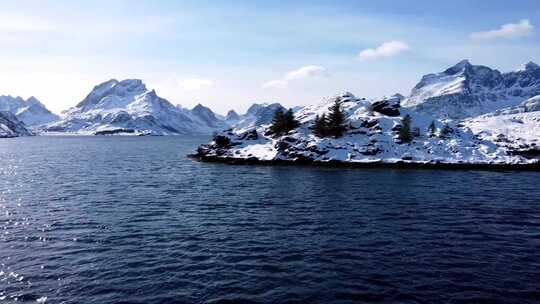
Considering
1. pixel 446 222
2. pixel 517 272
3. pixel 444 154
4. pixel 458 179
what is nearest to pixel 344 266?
pixel 517 272

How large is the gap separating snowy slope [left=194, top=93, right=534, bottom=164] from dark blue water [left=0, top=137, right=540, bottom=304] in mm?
40136

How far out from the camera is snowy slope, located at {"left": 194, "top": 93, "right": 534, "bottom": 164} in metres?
106

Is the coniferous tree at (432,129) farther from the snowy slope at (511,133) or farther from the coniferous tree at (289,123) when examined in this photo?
the coniferous tree at (289,123)

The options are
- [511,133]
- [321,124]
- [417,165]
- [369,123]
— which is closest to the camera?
[417,165]

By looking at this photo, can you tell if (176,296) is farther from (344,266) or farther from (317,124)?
(317,124)

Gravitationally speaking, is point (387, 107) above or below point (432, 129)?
above

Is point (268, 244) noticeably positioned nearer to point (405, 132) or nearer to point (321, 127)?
point (405, 132)

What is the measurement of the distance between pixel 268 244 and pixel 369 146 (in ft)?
266

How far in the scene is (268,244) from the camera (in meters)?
35.3

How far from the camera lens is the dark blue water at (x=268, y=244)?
1013 inches

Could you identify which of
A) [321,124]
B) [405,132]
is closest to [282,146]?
[321,124]

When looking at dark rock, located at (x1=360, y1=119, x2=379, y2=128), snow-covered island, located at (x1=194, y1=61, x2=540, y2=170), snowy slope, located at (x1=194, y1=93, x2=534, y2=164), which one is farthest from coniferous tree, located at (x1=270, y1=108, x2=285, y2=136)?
dark rock, located at (x1=360, y1=119, x2=379, y2=128)

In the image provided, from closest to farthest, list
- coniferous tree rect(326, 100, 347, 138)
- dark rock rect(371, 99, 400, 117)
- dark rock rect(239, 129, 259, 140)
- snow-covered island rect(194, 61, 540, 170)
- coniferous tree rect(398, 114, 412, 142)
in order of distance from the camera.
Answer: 1. snow-covered island rect(194, 61, 540, 170)
2. coniferous tree rect(398, 114, 412, 142)
3. coniferous tree rect(326, 100, 347, 138)
4. dark rock rect(239, 129, 259, 140)
5. dark rock rect(371, 99, 400, 117)

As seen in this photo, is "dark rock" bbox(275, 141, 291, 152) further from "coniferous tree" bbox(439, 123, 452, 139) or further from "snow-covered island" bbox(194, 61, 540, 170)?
"coniferous tree" bbox(439, 123, 452, 139)
